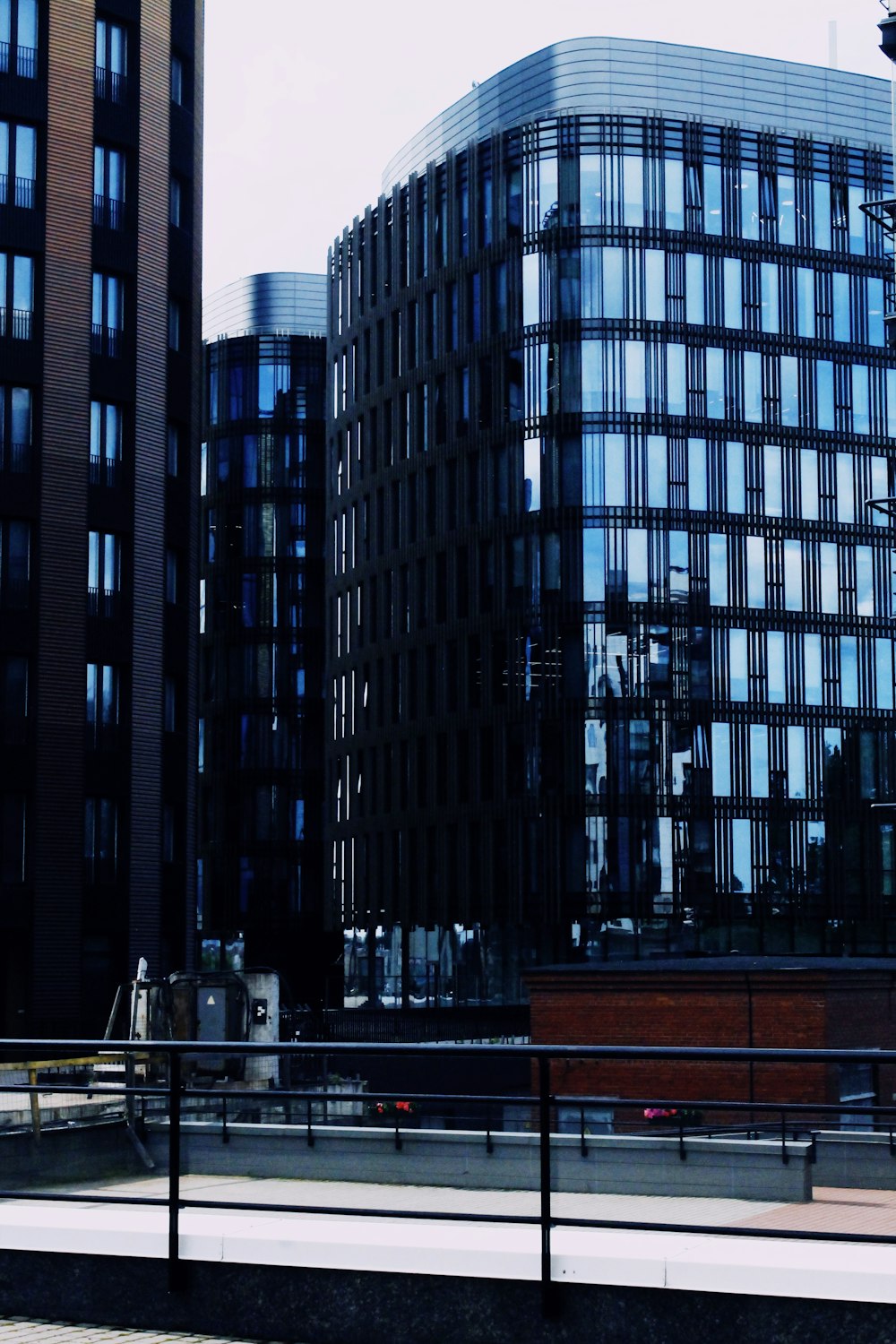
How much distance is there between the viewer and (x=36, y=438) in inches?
2137

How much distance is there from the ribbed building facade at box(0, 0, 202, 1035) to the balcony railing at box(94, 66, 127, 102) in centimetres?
6

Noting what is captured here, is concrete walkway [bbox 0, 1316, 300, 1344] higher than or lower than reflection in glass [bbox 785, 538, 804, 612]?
lower

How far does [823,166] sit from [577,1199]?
248 feet

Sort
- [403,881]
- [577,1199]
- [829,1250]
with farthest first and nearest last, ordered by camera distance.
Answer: [403,881], [577,1199], [829,1250]

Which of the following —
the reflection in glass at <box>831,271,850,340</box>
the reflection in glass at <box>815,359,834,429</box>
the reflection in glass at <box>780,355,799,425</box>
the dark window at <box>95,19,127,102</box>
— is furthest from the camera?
the reflection in glass at <box>831,271,850,340</box>

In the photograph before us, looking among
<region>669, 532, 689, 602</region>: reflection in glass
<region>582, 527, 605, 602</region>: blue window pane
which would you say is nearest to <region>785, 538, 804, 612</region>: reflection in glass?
<region>669, 532, 689, 602</region>: reflection in glass

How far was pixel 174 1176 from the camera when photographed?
9.59 m

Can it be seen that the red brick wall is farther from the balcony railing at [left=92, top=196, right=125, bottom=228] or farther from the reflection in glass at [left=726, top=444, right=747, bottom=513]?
the reflection in glass at [left=726, top=444, right=747, bottom=513]

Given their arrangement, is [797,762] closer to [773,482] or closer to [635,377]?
[773,482]

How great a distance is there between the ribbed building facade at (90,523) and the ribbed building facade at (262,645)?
45.5 m

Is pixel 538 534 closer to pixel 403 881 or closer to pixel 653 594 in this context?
pixel 653 594

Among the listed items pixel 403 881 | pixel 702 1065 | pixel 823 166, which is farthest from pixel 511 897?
pixel 702 1065

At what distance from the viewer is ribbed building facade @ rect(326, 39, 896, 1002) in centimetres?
7469

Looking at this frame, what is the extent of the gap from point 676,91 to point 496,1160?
242ft
